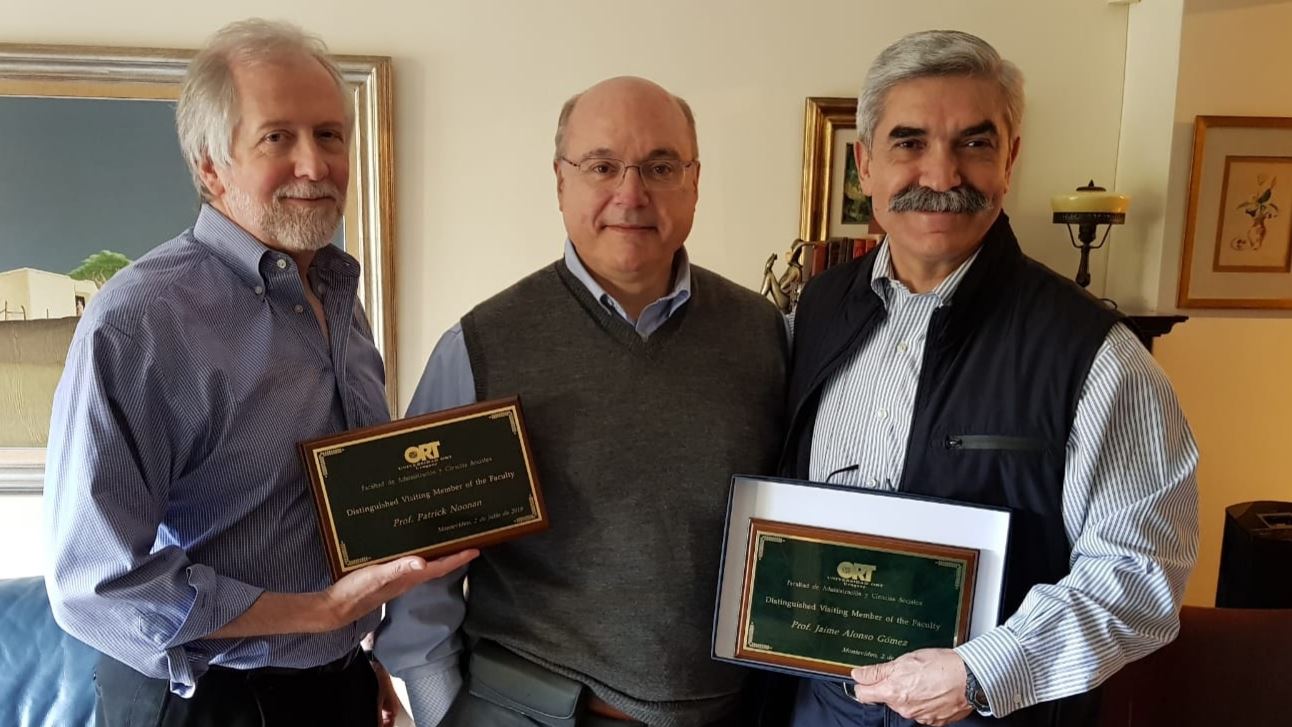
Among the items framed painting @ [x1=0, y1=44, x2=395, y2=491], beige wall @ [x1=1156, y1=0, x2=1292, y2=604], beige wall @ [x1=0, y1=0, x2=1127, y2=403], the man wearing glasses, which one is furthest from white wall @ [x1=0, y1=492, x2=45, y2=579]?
beige wall @ [x1=1156, y1=0, x2=1292, y2=604]

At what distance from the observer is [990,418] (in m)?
1.19

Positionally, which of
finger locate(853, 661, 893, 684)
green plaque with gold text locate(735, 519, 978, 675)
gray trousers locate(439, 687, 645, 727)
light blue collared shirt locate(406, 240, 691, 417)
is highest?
light blue collared shirt locate(406, 240, 691, 417)

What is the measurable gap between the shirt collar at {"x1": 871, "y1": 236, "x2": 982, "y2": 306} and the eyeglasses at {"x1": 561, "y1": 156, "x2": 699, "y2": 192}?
1.19ft

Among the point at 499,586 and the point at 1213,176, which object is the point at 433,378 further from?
the point at 1213,176

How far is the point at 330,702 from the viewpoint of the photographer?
1.32 m

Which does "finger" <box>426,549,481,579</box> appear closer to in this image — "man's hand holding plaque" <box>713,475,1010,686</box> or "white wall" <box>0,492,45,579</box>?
"man's hand holding plaque" <box>713,475,1010,686</box>

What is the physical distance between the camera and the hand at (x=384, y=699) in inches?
59.6

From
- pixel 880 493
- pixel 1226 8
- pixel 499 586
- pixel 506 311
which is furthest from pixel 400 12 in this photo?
pixel 1226 8

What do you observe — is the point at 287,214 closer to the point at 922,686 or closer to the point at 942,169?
the point at 942,169

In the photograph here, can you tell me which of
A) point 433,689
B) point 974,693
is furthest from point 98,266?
point 974,693

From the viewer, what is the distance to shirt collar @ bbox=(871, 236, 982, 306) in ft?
4.23

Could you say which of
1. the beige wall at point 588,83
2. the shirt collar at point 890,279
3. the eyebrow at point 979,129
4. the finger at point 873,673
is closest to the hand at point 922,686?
the finger at point 873,673

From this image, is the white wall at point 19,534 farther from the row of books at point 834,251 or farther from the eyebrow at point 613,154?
the row of books at point 834,251

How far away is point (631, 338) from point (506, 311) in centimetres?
22
